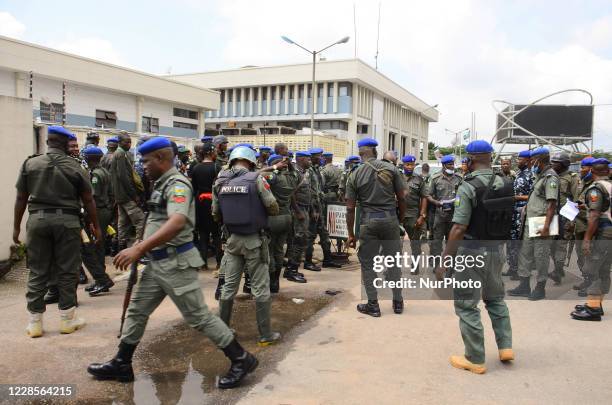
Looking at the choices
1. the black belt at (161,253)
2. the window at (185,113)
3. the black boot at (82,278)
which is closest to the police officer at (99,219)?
the black boot at (82,278)

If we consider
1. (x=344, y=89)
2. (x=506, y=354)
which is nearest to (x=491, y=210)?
(x=506, y=354)

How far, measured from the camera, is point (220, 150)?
7160mm

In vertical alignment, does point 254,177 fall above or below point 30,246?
above

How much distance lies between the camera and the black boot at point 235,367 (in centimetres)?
347

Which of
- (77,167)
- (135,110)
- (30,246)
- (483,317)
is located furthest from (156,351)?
(135,110)

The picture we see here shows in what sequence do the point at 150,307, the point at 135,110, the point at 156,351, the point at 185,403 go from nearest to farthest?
the point at 185,403, the point at 150,307, the point at 156,351, the point at 135,110

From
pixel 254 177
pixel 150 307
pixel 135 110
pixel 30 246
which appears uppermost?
pixel 135 110

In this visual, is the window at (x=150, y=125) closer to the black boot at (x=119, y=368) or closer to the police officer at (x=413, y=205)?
the police officer at (x=413, y=205)

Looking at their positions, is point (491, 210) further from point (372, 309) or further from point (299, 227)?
point (299, 227)

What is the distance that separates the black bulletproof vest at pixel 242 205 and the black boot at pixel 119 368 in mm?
1343

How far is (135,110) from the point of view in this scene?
109ft

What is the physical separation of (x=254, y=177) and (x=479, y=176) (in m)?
2.00

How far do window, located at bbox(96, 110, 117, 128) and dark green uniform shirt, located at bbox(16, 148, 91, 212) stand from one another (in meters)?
28.3

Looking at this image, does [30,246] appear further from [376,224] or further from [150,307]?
[376,224]
